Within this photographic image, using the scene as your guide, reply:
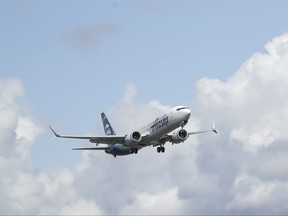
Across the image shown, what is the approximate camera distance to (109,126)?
558 feet

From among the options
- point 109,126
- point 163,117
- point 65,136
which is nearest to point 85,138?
point 65,136

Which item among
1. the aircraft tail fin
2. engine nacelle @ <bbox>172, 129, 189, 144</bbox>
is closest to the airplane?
engine nacelle @ <bbox>172, 129, 189, 144</bbox>

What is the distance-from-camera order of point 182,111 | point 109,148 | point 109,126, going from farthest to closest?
point 109,126
point 109,148
point 182,111

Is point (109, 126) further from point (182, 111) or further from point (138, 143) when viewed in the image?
point (182, 111)

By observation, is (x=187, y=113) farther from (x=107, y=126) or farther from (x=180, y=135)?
(x=107, y=126)

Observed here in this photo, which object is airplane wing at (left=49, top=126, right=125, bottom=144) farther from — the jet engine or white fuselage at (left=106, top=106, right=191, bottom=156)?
the jet engine

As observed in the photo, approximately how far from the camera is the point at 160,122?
5251 inches

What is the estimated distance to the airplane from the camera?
130 meters

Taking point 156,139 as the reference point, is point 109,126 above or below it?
above

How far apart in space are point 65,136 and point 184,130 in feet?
64.0

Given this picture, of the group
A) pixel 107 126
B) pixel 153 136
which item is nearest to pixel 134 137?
pixel 153 136

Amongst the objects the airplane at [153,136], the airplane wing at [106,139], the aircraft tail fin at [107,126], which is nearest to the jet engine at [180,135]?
the airplane at [153,136]

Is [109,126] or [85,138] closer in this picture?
[85,138]

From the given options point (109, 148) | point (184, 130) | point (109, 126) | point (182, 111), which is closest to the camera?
point (182, 111)
